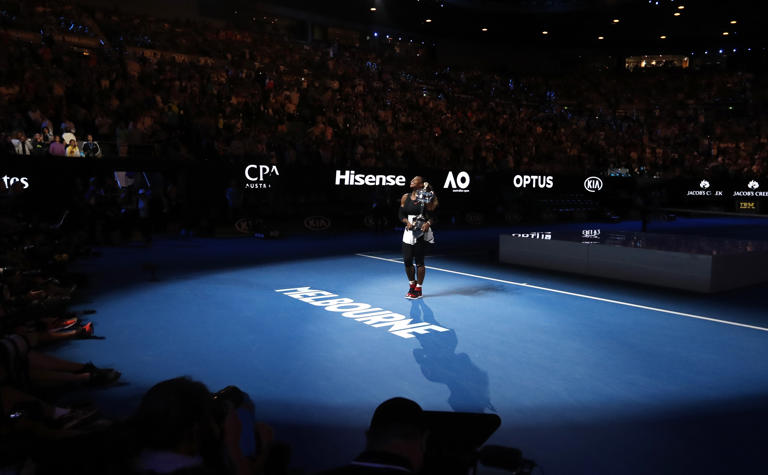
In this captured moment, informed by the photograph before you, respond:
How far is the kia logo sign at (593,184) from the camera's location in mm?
25656

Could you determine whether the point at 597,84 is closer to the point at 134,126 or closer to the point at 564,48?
the point at 564,48

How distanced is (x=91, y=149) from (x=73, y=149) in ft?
1.46

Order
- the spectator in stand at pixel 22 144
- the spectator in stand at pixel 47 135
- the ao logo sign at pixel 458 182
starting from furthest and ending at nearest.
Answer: the ao logo sign at pixel 458 182 → the spectator in stand at pixel 47 135 → the spectator in stand at pixel 22 144

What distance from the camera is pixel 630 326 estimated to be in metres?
7.39

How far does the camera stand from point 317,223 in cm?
1906

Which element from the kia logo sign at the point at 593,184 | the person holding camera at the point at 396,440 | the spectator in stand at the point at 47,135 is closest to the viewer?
the person holding camera at the point at 396,440

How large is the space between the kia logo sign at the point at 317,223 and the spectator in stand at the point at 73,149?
6966 mm

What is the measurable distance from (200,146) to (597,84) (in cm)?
3156

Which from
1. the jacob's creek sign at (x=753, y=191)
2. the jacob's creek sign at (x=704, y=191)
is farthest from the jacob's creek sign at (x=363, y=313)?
the jacob's creek sign at (x=753, y=191)

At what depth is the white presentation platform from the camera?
9969 millimetres

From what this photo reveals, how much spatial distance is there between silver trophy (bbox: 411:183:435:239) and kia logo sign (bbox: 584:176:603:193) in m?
19.0

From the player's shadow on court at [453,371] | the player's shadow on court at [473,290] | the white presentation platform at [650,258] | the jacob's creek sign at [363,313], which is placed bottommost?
the player's shadow on court at [453,371]

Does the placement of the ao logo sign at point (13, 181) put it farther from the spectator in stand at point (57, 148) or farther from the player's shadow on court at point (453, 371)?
the player's shadow on court at point (453, 371)

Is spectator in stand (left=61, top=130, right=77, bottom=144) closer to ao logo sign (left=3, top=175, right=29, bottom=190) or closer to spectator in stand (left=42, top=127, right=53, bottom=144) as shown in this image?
spectator in stand (left=42, top=127, right=53, bottom=144)
